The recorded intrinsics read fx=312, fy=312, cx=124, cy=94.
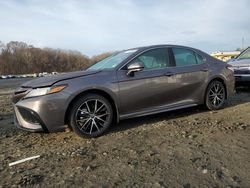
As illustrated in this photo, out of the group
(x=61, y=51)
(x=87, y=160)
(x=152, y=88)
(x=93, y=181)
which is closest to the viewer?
(x=93, y=181)

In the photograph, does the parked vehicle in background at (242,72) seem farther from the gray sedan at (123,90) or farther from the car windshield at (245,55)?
the gray sedan at (123,90)

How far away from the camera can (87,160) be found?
3.97m

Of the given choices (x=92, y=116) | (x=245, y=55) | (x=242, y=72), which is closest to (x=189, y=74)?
(x=92, y=116)

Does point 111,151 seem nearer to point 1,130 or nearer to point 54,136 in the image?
point 54,136

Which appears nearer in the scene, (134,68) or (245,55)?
(134,68)

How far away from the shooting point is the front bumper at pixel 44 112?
4.69 meters

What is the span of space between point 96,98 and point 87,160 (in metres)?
1.37

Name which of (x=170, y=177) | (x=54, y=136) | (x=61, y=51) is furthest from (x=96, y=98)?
(x=61, y=51)

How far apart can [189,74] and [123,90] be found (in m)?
1.65

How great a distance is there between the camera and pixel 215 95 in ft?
22.2

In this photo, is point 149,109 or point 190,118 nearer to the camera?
point 149,109

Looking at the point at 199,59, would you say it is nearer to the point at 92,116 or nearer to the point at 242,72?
the point at 92,116

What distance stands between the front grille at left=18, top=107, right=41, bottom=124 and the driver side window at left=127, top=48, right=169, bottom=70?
1926mm

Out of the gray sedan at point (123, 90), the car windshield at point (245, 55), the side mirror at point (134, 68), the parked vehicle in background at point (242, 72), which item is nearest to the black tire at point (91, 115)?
the gray sedan at point (123, 90)
